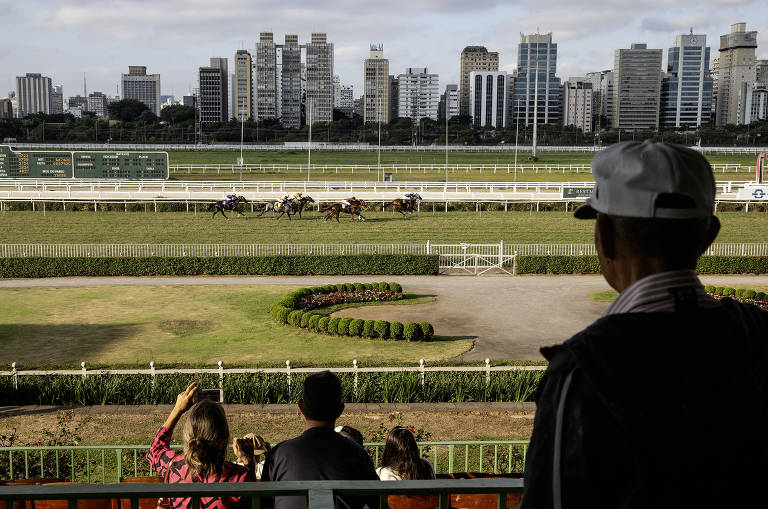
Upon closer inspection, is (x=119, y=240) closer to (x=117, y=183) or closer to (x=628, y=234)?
(x=117, y=183)

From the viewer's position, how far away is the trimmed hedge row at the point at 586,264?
25891 millimetres

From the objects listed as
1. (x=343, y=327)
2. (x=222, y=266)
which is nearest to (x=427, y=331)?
(x=343, y=327)

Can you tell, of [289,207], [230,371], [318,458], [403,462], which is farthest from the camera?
[289,207]

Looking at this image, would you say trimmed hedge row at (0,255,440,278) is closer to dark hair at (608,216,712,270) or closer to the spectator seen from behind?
the spectator seen from behind

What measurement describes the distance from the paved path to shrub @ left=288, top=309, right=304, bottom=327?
1.96m

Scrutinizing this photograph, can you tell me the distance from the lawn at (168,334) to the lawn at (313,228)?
30.2 ft

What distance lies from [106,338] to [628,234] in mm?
17218

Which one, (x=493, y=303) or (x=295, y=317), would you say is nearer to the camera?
(x=295, y=317)

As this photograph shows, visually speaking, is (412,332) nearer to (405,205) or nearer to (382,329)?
(382,329)

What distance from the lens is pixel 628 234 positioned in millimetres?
1845

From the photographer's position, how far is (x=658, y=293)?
1.79 m

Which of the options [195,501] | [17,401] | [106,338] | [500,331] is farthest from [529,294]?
[195,501]

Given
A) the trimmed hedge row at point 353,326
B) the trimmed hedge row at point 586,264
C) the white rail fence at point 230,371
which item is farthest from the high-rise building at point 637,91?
the white rail fence at point 230,371

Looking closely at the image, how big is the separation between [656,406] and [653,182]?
49 cm
